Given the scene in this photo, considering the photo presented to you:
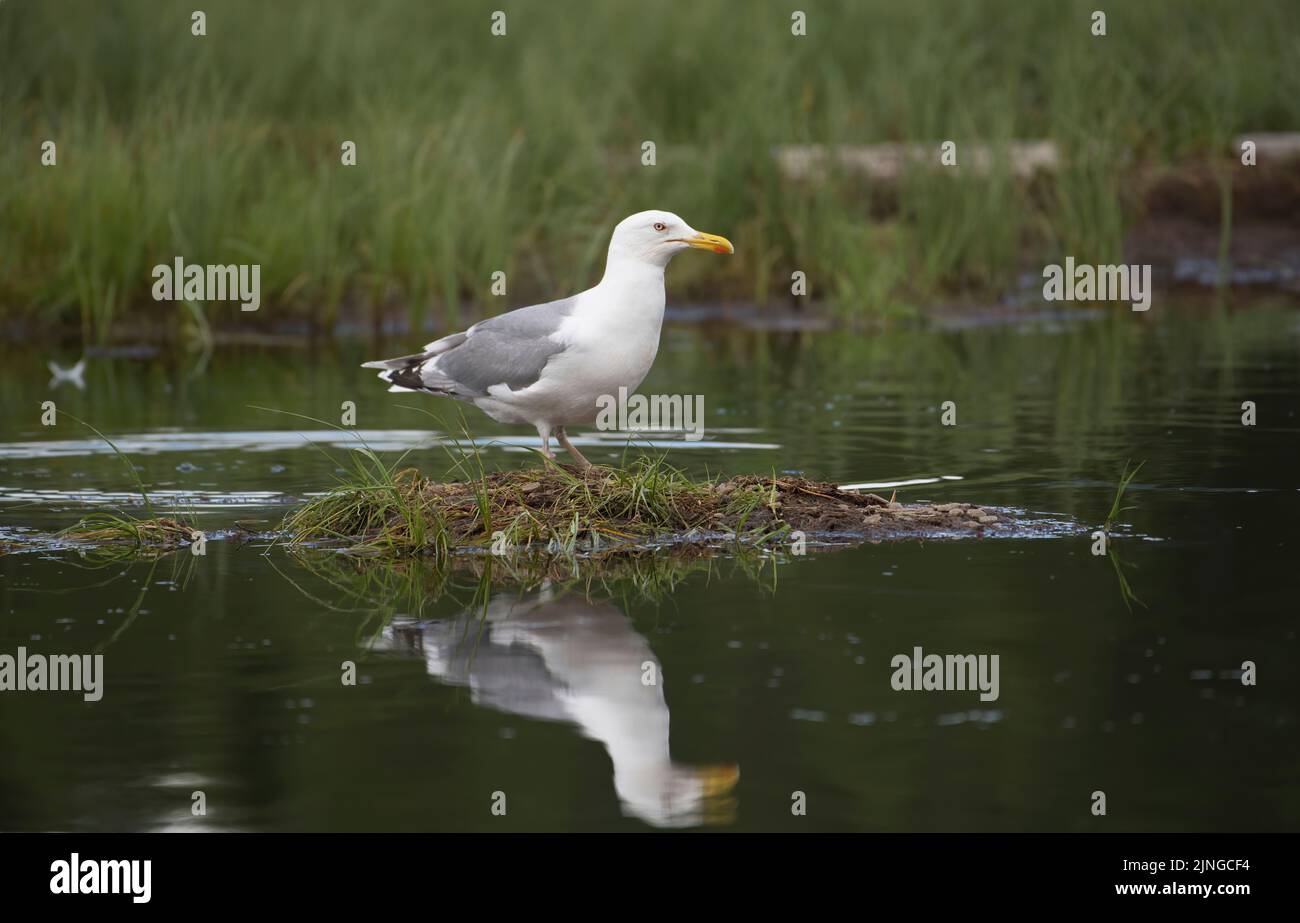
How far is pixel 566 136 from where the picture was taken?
21562 mm

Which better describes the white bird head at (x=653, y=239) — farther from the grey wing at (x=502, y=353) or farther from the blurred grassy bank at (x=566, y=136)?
the blurred grassy bank at (x=566, y=136)

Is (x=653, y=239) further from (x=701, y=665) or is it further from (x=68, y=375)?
(x=68, y=375)

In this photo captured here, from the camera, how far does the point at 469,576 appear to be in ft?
28.7

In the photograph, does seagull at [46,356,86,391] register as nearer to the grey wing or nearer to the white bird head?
the grey wing

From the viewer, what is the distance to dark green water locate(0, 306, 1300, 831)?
18.4ft

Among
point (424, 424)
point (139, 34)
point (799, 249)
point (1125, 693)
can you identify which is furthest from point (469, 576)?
point (139, 34)

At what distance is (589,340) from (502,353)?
647 millimetres

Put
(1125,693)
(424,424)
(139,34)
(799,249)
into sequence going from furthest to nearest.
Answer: (139,34)
(799,249)
(424,424)
(1125,693)

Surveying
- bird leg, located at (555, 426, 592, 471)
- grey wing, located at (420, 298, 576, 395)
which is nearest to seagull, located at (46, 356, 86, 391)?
grey wing, located at (420, 298, 576, 395)

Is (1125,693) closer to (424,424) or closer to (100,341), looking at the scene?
(424,424)

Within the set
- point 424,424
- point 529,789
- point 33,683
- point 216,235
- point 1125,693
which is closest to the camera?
point 529,789

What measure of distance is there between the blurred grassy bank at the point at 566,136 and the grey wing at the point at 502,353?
8463 millimetres

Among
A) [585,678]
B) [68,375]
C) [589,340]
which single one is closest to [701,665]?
[585,678]

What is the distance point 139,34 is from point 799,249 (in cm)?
937
